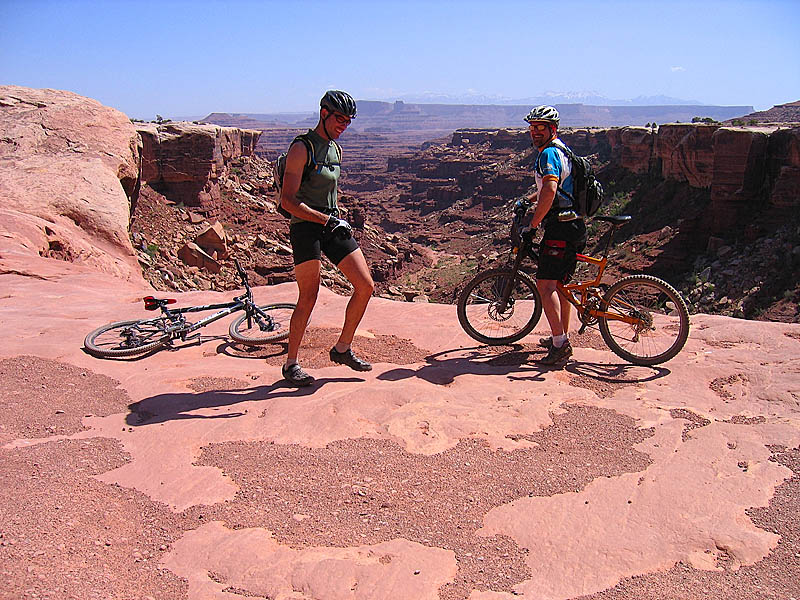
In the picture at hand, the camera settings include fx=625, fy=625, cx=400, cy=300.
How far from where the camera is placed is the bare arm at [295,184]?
4309 mm

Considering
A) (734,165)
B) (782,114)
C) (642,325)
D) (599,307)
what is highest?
(782,114)

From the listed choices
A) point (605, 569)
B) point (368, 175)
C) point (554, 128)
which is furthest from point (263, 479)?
point (368, 175)

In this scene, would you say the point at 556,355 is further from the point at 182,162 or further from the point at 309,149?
the point at 182,162

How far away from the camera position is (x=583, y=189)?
513 cm

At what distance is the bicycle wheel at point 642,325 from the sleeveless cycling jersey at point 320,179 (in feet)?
8.19

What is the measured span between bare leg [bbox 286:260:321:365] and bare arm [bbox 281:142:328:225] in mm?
362

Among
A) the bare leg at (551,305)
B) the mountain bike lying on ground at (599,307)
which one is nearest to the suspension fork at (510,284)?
the mountain bike lying on ground at (599,307)

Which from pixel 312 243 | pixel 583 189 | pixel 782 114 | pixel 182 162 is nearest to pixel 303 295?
pixel 312 243

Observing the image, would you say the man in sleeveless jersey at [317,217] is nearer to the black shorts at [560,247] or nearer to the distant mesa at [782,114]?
the black shorts at [560,247]

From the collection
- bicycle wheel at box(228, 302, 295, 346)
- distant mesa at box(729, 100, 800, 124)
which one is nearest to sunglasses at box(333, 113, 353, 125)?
bicycle wheel at box(228, 302, 295, 346)

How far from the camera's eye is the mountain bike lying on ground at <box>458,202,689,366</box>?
5.24 metres

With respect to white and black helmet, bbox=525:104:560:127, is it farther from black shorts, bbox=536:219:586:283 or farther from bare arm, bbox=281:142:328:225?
bare arm, bbox=281:142:328:225

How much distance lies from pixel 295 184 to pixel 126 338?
2.36 meters

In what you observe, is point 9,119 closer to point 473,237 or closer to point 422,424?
point 422,424
